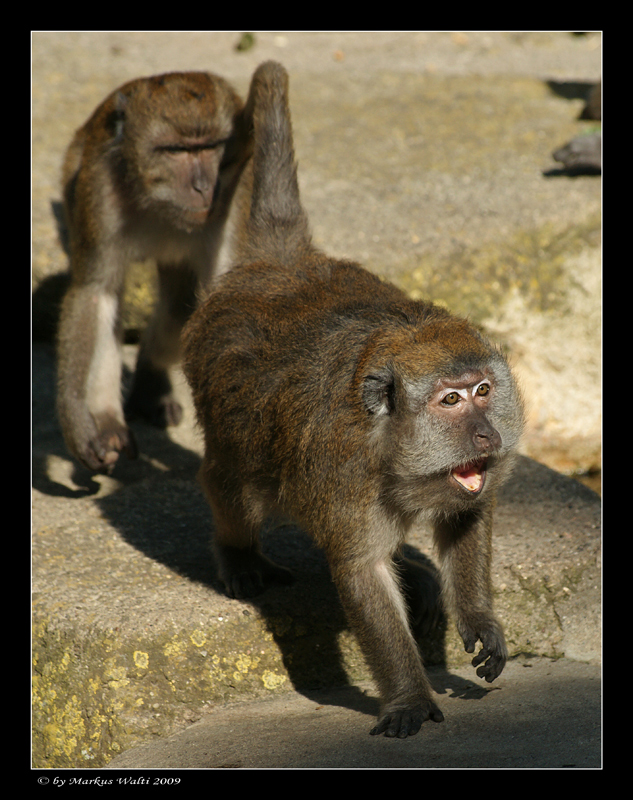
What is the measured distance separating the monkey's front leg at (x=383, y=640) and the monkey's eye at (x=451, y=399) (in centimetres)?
77

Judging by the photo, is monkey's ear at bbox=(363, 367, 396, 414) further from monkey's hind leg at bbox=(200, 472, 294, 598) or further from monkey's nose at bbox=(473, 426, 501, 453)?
monkey's hind leg at bbox=(200, 472, 294, 598)

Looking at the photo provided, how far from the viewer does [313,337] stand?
12.9 feet

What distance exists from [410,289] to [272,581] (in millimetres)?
3434

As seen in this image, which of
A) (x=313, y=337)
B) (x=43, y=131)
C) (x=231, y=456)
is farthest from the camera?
(x=43, y=131)

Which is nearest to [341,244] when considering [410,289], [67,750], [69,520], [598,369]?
[410,289]

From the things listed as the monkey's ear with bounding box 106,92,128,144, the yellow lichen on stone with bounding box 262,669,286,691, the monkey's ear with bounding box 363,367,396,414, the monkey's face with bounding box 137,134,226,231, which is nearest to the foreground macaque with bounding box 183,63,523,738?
the monkey's ear with bounding box 363,367,396,414

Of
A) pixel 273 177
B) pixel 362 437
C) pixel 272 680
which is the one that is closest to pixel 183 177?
pixel 273 177

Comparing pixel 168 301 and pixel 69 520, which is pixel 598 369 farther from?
pixel 69 520

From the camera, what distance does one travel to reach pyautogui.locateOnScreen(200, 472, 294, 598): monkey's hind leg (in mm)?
4445

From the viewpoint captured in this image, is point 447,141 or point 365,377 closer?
point 365,377

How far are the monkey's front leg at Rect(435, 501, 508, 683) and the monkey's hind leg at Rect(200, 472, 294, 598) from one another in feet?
3.24

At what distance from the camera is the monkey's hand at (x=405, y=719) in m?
3.51

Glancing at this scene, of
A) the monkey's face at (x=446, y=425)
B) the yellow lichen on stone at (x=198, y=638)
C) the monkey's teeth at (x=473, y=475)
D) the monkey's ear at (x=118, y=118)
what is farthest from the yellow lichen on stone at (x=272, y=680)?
the monkey's ear at (x=118, y=118)

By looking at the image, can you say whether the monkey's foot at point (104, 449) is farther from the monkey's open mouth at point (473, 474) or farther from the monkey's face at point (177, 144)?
the monkey's open mouth at point (473, 474)
